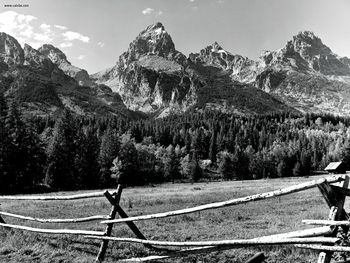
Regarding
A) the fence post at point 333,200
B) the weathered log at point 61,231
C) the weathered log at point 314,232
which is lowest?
the weathered log at point 61,231

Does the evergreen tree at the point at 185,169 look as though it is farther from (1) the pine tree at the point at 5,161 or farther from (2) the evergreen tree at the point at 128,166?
(1) the pine tree at the point at 5,161

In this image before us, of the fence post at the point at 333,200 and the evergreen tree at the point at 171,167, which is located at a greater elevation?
the fence post at the point at 333,200

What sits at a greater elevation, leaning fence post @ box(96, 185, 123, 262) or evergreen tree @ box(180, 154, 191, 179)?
leaning fence post @ box(96, 185, 123, 262)

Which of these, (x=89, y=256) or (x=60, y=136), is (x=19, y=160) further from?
(x=89, y=256)

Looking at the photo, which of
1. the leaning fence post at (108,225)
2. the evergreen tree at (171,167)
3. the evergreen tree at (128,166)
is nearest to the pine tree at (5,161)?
the evergreen tree at (128,166)

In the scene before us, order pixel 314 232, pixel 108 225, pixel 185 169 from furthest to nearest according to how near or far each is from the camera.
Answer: pixel 185 169 → pixel 108 225 → pixel 314 232

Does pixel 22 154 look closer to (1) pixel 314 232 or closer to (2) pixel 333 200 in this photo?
(1) pixel 314 232

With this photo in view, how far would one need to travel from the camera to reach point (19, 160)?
6262cm

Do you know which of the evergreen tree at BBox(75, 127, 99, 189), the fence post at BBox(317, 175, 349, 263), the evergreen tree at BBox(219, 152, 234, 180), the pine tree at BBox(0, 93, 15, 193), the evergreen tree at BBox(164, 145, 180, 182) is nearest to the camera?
the fence post at BBox(317, 175, 349, 263)

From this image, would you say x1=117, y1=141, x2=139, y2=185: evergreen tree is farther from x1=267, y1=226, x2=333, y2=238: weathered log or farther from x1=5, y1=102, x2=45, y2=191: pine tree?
x1=267, y1=226, x2=333, y2=238: weathered log

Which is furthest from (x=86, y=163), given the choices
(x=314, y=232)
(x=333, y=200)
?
(x=333, y=200)

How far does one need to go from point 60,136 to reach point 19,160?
1510 centimetres

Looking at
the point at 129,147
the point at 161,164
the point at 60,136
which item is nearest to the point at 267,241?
the point at 60,136

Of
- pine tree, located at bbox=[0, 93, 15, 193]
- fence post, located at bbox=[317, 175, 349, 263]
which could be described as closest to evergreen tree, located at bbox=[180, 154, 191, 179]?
pine tree, located at bbox=[0, 93, 15, 193]
